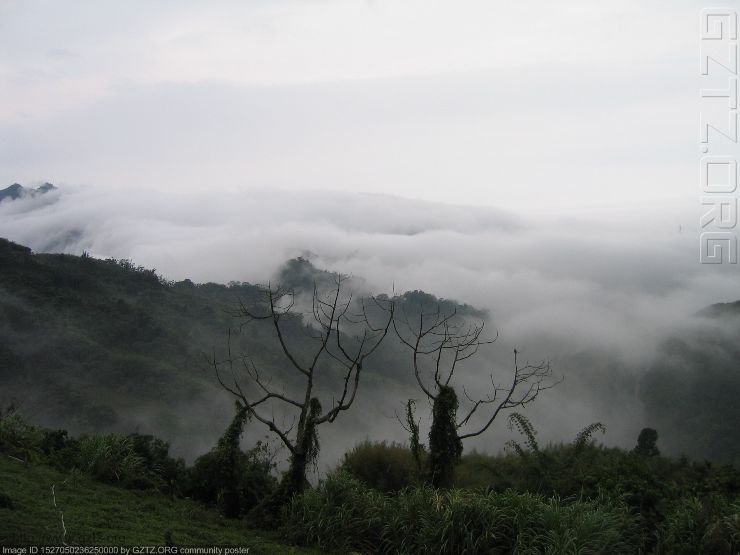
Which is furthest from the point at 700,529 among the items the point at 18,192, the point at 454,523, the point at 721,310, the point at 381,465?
the point at 18,192

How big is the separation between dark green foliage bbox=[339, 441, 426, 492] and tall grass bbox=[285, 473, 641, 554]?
2538 millimetres

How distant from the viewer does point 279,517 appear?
33.3 ft

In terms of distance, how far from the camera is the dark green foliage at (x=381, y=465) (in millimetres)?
12438

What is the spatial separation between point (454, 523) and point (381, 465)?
4.43 m

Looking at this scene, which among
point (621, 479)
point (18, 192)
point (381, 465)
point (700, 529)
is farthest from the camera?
point (18, 192)

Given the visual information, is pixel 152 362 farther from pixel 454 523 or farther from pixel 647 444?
pixel 454 523

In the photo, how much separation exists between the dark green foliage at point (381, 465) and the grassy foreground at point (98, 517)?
3.14 metres

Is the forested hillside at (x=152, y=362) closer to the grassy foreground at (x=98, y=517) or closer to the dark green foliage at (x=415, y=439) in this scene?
the dark green foliage at (x=415, y=439)

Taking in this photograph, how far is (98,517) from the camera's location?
28.2 feet

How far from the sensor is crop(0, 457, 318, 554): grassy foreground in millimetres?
7461

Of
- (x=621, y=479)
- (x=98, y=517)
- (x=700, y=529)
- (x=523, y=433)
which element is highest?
(x=523, y=433)

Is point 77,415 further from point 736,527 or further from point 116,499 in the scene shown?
point 736,527

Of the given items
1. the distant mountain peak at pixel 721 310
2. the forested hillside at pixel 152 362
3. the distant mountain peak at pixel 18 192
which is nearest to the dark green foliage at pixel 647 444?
the forested hillside at pixel 152 362

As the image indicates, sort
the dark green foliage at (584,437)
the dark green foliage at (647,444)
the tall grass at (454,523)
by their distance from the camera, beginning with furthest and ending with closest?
the dark green foliage at (647,444)
the dark green foliage at (584,437)
the tall grass at (454,523)
